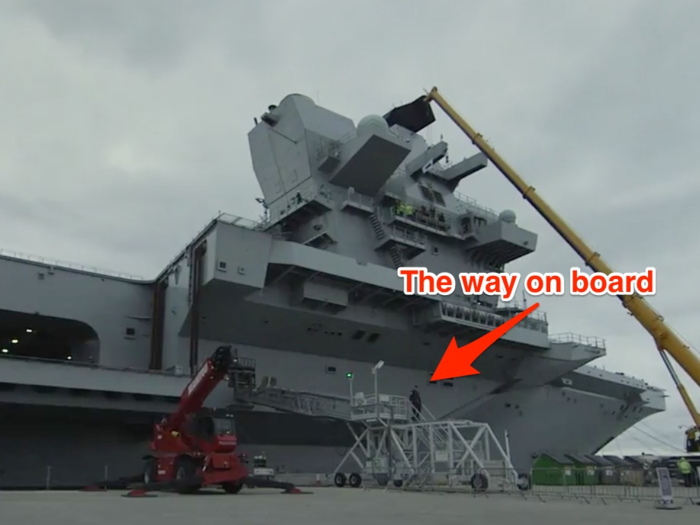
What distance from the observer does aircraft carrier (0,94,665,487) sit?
20.4m

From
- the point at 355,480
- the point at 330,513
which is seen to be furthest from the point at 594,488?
the point at 330,513

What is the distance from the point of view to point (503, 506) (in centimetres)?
1188

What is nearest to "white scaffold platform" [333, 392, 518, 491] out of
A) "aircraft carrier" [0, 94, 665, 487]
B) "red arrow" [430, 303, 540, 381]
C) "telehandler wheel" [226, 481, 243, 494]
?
"aircraft carrier" [0, 94, 665, 487]

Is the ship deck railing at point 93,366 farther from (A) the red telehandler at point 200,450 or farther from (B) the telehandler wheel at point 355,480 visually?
(B) the telehandler wheel at point 355,480

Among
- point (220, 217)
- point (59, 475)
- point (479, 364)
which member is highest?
point (220, 217)

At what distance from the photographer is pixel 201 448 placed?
15812mm

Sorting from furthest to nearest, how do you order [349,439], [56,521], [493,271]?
[493,271], [349,439], [56,521]

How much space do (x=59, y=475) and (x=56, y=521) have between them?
1328 centimetres

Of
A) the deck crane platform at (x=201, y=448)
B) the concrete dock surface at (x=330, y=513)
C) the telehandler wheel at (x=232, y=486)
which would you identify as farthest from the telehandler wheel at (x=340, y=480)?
the concrete dock surface at (x=330, y=513)

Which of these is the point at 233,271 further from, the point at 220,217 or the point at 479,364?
the point at 479,364

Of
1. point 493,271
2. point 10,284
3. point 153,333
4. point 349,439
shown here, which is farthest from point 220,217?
point 493,271

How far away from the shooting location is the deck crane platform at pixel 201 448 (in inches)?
596

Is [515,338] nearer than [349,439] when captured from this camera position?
No

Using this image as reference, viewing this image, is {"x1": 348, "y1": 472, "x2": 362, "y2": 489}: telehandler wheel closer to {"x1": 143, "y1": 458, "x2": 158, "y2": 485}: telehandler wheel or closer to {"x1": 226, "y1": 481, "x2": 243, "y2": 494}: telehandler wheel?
{"x1": 226, "y1": 481, "x2": 243, "y2": 494}: telehandler wheel
